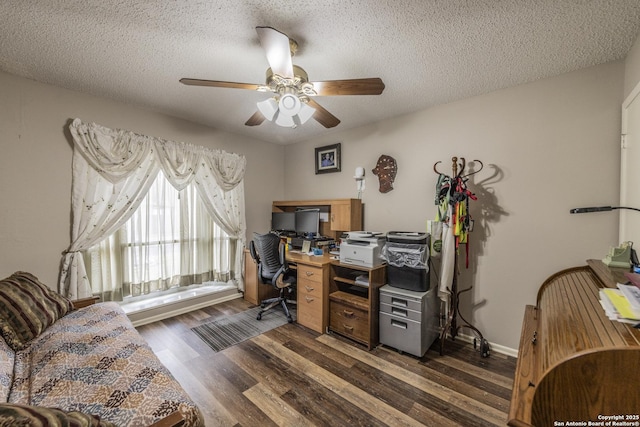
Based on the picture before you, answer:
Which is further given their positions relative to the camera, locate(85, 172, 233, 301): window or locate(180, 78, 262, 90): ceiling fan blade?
locate(85, 172, 233, 301): window

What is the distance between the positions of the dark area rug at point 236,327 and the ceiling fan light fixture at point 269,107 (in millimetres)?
2178

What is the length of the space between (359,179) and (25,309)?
3110 mm

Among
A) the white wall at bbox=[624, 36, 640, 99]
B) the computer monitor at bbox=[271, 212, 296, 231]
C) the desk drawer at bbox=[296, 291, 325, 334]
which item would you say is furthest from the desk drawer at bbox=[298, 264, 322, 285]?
the white wall at bbox=[624, 36, 640, 99]

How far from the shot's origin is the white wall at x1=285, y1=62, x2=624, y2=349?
188 centimetres

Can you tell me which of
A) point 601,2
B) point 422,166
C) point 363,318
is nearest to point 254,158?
point 422,166

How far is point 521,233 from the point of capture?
2.18 meters

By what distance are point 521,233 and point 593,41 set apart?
4.75ft

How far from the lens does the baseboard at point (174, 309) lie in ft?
9.07

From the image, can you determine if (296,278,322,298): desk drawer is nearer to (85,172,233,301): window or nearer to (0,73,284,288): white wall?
(85,172,233,301): window

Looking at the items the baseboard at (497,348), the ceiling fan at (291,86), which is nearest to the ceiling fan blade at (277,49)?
the ceiling fan at (291,86)

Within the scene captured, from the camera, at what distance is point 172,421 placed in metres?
0.88

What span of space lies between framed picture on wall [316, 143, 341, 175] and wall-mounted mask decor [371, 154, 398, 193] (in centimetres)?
66

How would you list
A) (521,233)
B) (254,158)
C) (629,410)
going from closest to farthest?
(629,410) < (521,233) < (254,158)

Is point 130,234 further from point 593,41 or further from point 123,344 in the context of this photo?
point 593,41
